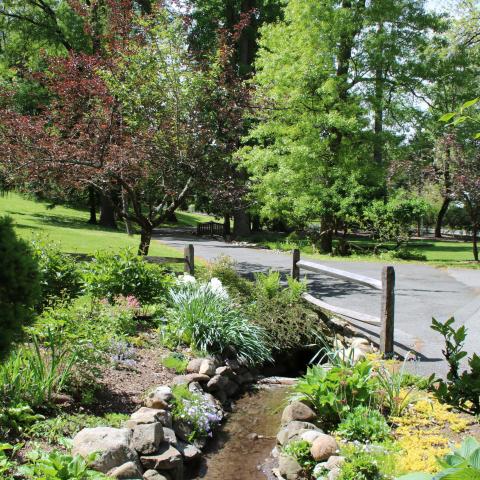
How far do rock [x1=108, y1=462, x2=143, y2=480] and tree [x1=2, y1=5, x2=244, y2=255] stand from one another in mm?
6874

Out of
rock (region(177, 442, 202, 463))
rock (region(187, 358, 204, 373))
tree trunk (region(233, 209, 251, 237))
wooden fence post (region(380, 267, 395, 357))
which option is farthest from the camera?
tree trunk (region(233, 209, 251, 237))

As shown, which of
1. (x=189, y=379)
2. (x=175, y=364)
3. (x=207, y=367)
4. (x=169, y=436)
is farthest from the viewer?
(x=207, y=367)

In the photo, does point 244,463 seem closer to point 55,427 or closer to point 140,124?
point 55,427

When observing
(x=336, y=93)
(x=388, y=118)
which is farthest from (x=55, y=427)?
(x=388, y=118)

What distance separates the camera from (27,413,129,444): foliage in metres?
4.57

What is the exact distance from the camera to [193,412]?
19.3ft

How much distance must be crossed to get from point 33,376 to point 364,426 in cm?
327

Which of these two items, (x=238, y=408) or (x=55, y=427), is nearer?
(x=55, y=427)

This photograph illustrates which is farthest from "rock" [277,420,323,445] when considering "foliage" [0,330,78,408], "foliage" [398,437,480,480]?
"foliage" [398,437,480,480]

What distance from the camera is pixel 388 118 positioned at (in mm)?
20516

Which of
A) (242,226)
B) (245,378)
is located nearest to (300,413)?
(245,378)

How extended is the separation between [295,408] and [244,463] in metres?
0.82

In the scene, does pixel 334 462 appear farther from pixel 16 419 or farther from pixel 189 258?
pixel 189 258

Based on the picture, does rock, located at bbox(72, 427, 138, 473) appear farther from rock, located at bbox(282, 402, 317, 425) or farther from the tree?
the tree
